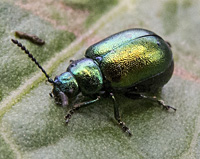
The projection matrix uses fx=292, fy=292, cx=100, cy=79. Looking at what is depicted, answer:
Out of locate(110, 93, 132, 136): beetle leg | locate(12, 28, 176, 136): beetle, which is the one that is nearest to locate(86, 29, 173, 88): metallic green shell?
locate(12, 28, 176, 136): beetle

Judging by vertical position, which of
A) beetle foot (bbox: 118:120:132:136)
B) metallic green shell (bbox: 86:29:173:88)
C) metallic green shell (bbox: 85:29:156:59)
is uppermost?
metallic green shell (bbox: 85:29:156:59)

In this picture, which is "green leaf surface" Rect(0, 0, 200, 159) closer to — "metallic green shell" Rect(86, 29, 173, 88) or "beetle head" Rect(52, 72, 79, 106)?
"beetle head" Rect(52, 72, 79, 106)

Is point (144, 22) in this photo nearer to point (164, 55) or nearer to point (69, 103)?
point (164, 55)

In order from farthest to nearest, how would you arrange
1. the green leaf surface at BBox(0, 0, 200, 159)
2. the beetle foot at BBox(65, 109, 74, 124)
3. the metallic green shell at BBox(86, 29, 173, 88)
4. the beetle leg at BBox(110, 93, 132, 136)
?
the metallic green shell at BBox(86, 29, 173, 88) < the beetle leg at BBox(110, 93, 132, 136) < the beetle foot at BBox(65, 109, 74, 124) < the green leaf surface at BBox(0, 0, 200, 159)

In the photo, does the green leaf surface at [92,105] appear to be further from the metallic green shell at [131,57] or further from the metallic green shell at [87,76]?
the metallic green shell at [131,57]

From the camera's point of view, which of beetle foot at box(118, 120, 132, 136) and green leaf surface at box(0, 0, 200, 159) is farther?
beetle foot at box(118, 120, 132, 136)

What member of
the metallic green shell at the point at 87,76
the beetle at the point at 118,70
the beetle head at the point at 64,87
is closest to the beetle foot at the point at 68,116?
the beetle at the point at 118,70

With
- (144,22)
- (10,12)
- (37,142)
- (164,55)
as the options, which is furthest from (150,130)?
(10,12)

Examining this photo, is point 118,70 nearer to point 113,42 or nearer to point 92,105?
point 113,42
